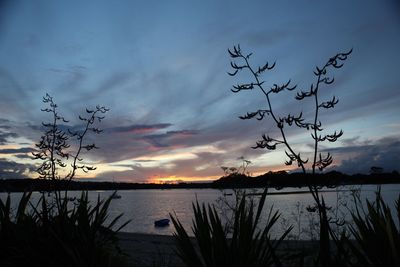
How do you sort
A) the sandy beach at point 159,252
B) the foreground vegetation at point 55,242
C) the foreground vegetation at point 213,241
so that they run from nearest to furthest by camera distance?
the foreground vegetation at point 213,241
the foreground vegetation at point 55,242
the sandy beach at point 159,252

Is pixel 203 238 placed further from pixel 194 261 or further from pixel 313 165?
pixel 313 165

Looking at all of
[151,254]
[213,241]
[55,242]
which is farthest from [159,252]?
[151,254]

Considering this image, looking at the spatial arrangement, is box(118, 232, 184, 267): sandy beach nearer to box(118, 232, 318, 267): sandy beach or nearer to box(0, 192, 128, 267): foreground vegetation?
box(118, 232, 318, 267): sandy beach

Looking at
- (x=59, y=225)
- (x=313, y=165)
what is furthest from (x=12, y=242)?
(x=313, y=165)

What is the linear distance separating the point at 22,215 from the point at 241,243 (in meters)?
3.25

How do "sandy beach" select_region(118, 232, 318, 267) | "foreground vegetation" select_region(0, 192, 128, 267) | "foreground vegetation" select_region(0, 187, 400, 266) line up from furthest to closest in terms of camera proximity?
"sandy beach" select_region(118, 232, 318, 267) → "foreground vegetation" select_region(0, 192, 128, 267) → "foreground vegetation" select_region(0, 187, 400, 266)

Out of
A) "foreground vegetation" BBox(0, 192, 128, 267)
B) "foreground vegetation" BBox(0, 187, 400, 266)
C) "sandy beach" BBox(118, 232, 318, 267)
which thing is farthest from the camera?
"sandy beach" BBox(118, 232, 318, 267)

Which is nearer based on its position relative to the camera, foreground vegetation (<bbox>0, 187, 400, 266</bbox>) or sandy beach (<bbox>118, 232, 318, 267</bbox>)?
foreground vegetation (<bbox>0, 187, 400, 266</bbox>)

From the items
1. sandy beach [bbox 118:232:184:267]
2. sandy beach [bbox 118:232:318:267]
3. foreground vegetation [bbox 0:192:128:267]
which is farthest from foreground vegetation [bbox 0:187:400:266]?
sandy beach [bbox 118:232:318:267]

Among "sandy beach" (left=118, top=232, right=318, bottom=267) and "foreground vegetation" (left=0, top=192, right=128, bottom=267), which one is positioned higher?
"foreground vegetation" (left=0, top=192, right=128, bottom=267)

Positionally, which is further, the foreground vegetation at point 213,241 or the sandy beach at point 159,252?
the sandy beach at point 159,252

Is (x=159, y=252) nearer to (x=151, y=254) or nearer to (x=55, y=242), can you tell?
(x=55, y=242)

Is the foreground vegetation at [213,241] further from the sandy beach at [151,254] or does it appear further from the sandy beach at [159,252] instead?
the sandy beach at [159,252]

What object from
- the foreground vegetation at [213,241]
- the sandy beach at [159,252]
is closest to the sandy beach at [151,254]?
the sandy beach at [159,252]
